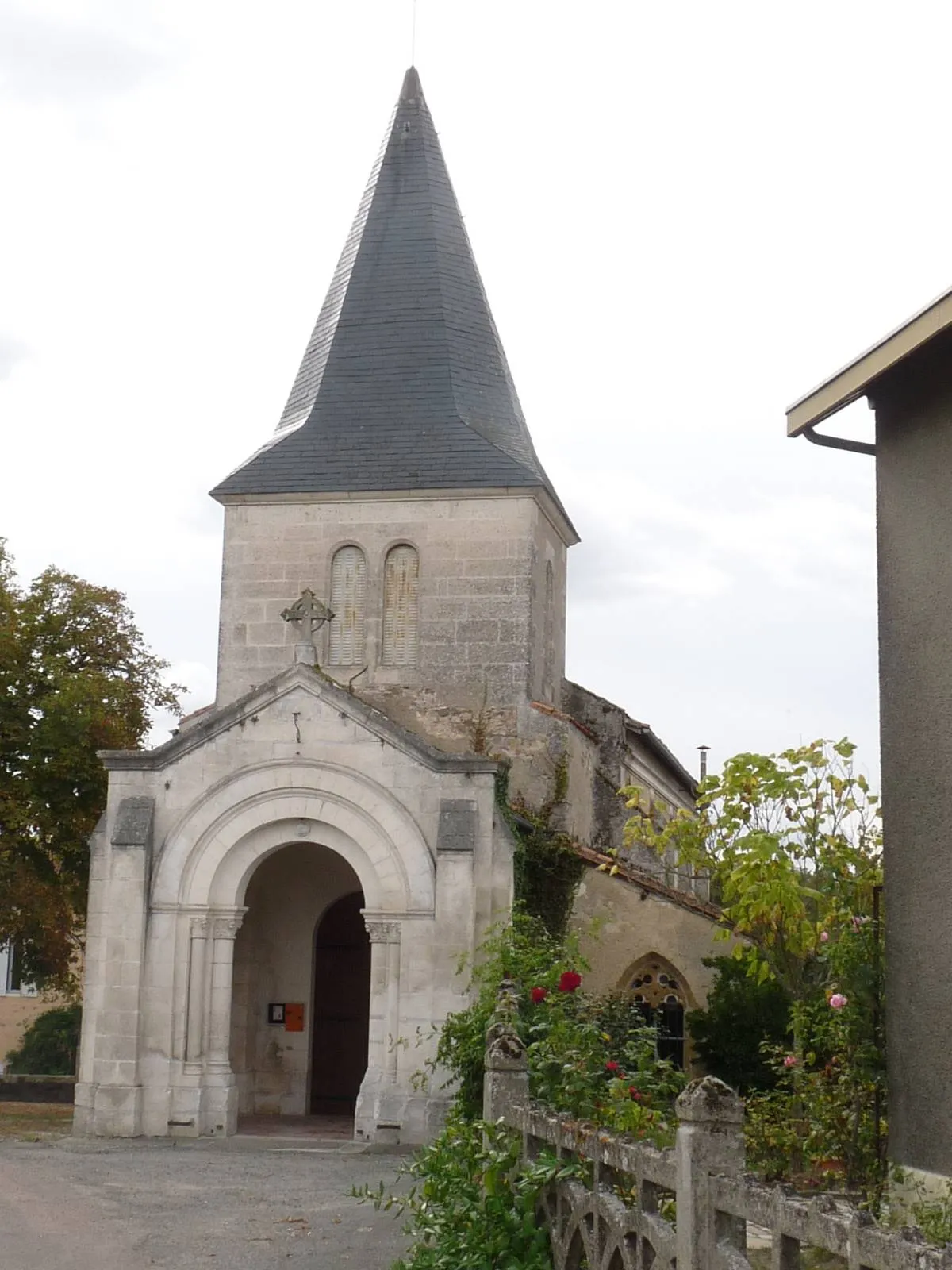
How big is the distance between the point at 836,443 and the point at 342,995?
1294cm

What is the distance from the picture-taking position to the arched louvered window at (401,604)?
23.8 m

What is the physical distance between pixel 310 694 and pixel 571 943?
17.1ft

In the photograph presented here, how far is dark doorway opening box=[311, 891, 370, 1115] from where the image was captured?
2156 cm

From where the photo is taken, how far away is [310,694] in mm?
18547

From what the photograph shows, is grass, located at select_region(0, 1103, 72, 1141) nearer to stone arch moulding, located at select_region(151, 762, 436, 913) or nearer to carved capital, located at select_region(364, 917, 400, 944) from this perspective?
stone arch moulding, located at select_region(151, 762, 436, 913)

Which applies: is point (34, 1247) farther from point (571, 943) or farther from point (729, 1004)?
point (729, 1004)

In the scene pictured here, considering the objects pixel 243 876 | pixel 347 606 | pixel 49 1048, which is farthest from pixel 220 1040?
pixel 49 1048

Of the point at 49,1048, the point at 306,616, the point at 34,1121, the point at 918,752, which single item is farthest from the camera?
the point at 49,1048

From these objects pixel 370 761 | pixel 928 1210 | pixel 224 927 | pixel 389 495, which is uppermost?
pixel 389 495

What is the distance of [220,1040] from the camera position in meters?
18.1

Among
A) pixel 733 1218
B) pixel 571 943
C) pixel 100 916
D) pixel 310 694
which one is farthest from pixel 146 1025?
pixel 733 1218

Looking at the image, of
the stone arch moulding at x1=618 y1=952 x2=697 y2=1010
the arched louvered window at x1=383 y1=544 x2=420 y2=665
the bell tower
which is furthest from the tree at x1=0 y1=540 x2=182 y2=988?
the stone arch moulding at x1=618 y1=952 x2=697 y2=1010

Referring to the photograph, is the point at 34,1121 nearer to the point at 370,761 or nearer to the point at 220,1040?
the point at 220,1040

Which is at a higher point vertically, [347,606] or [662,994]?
[347,606]
